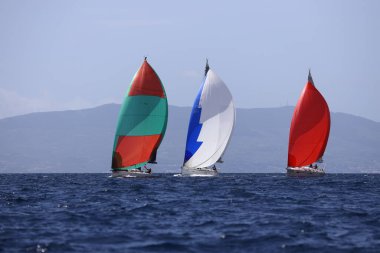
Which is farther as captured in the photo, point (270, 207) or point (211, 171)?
point (211, 171)

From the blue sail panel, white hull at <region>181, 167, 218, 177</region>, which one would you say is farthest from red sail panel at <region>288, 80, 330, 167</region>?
the blue sail panel

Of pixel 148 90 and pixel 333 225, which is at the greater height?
pixel 148 90

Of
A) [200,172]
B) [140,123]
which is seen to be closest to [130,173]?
[140,123]

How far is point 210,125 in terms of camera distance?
8406 centimetres

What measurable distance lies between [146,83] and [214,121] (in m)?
8.41

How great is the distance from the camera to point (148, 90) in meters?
81.6

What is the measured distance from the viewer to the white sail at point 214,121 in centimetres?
8425

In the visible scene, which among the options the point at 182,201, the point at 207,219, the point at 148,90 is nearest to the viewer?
the point at 207,219

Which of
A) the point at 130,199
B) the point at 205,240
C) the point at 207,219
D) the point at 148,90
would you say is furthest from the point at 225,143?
the point at 205,240

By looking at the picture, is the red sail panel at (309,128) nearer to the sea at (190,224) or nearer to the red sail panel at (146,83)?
the red sail panel at (146,83)

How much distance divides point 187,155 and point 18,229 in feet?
174

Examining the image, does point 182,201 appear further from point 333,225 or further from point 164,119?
point 164,119

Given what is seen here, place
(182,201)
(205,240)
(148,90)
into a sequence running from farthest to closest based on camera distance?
1. (148,90)
2. (182,201)
3. (205,240)

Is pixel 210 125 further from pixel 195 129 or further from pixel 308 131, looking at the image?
pixel 308 131
